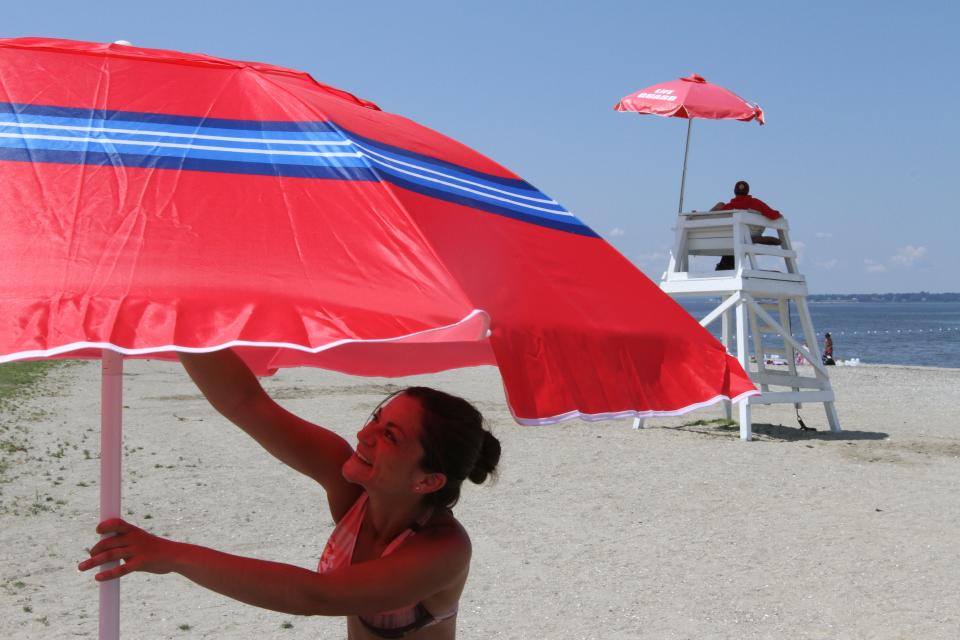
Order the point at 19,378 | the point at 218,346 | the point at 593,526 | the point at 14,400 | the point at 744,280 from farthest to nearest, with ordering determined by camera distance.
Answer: the point at 19,378 → the point at 14,400 → the point at 744,280 → the point at 593,526 → the point at 218,346

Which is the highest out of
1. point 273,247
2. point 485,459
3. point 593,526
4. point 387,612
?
point 273,247

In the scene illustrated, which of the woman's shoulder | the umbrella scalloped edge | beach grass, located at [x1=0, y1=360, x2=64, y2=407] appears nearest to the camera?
the umbrella scalloped edge

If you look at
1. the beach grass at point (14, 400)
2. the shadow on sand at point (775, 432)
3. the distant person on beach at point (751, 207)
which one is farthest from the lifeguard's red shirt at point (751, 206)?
the beach grass at point (14, 400)

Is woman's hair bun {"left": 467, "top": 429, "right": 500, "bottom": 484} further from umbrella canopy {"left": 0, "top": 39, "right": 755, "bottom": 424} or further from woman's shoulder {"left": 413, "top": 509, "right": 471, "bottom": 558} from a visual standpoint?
umbrella canopy {"left": 0, "top": 39, "right": 755, "bottom": 424}

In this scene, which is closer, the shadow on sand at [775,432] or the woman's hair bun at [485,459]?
the woman's hair bun at [485,459]

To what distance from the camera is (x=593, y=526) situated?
8188 millimetres

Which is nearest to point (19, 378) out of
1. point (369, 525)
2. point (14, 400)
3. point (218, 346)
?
point (14, 400)

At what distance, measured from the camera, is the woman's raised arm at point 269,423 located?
2428 millimetres

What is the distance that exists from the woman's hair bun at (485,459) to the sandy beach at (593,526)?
3.44 meters

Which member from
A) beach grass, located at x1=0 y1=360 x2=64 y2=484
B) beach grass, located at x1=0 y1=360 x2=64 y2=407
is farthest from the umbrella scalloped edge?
beach grass, located at x1=0 y1=360 x2=64 y2=407

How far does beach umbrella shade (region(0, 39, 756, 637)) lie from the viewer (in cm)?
165

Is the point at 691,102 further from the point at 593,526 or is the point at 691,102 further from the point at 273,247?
the point at 273,247

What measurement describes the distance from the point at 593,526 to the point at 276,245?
6.72 m

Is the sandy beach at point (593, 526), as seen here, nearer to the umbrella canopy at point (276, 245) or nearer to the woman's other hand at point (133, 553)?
the woman's other hand at point (133, 553)
